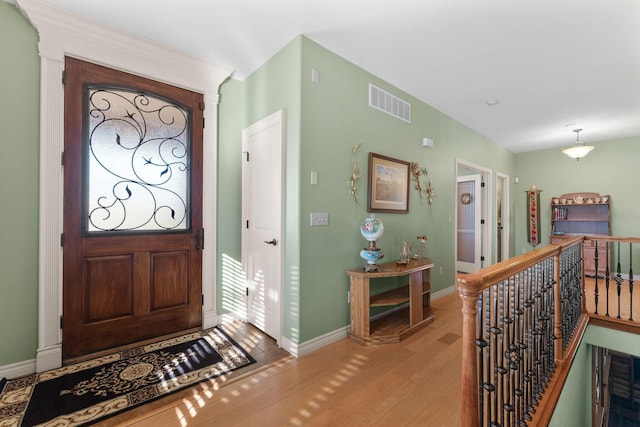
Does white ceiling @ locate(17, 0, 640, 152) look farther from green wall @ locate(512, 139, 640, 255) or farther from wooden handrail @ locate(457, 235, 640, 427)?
green wall @ locate(512, 139, 640, 255)

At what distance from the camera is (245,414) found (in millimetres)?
1754

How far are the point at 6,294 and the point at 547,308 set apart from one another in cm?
402

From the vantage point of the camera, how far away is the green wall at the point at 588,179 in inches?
212

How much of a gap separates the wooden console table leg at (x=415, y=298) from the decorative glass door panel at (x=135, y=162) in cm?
243

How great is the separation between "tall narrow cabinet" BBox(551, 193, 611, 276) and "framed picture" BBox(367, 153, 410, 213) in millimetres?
4470

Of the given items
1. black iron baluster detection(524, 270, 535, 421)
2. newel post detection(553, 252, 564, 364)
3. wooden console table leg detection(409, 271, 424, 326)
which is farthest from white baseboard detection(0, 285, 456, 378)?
newel post detection(553, 252, 564, 364)

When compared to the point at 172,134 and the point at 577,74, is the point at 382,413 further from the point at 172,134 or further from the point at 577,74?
the point at 577,74

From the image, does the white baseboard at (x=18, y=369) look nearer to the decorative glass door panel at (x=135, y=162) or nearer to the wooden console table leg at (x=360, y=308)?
the decorative glass door panel at (x=135, y=162)

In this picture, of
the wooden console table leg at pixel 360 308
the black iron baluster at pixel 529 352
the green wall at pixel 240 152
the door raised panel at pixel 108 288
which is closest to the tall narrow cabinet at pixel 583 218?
the black iron baluster at pixel 529 352

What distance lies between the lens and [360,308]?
2725 mm

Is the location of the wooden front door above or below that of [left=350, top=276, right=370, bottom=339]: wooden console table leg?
above

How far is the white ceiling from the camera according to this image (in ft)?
7.11

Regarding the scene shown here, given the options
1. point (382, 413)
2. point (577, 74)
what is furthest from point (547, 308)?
point (577, 74)

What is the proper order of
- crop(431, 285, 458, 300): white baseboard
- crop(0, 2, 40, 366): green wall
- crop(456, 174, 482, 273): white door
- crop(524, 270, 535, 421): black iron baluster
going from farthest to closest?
crop(456, 174, 482, 273): white door, crop(431, 285, 458, 300): white baseboard, crop(0, 2, 40, 366): green wall, crop(524, 270, 535, 421): black iron baluster
